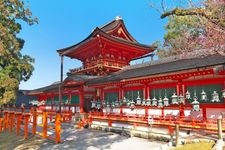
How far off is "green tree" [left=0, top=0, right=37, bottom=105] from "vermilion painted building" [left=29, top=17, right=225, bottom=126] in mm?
3726

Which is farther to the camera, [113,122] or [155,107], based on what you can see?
[113,122]

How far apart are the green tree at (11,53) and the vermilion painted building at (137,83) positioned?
12.2 ft

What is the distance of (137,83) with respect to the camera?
21422 mm

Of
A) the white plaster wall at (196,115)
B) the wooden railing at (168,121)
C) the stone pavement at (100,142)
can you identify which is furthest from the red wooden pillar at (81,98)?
the white plaster wall at (196,115)

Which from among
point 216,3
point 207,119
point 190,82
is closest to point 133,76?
point 190,82

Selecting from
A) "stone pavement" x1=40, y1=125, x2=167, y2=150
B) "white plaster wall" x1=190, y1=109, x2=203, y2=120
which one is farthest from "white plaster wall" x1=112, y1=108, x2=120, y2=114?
"white plaster wall" x1=190, y1=109, x2=203, y2=120

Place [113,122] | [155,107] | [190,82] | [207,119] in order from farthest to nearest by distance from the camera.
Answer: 1. [113,122]
2. [155,107]
3. [190,82]
4. [207,119]

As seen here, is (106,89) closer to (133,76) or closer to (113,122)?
(113,122)

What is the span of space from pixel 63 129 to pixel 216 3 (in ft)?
53.2

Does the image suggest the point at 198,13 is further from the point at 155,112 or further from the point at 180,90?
the point at 155,112

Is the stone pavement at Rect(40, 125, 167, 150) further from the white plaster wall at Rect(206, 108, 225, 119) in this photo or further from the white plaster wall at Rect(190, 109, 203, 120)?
the white plaster wall at Rect(206, 108, 225, 119)

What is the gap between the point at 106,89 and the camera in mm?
25062

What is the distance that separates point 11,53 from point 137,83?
14368mm

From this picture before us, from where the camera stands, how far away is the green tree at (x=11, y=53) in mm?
26906
